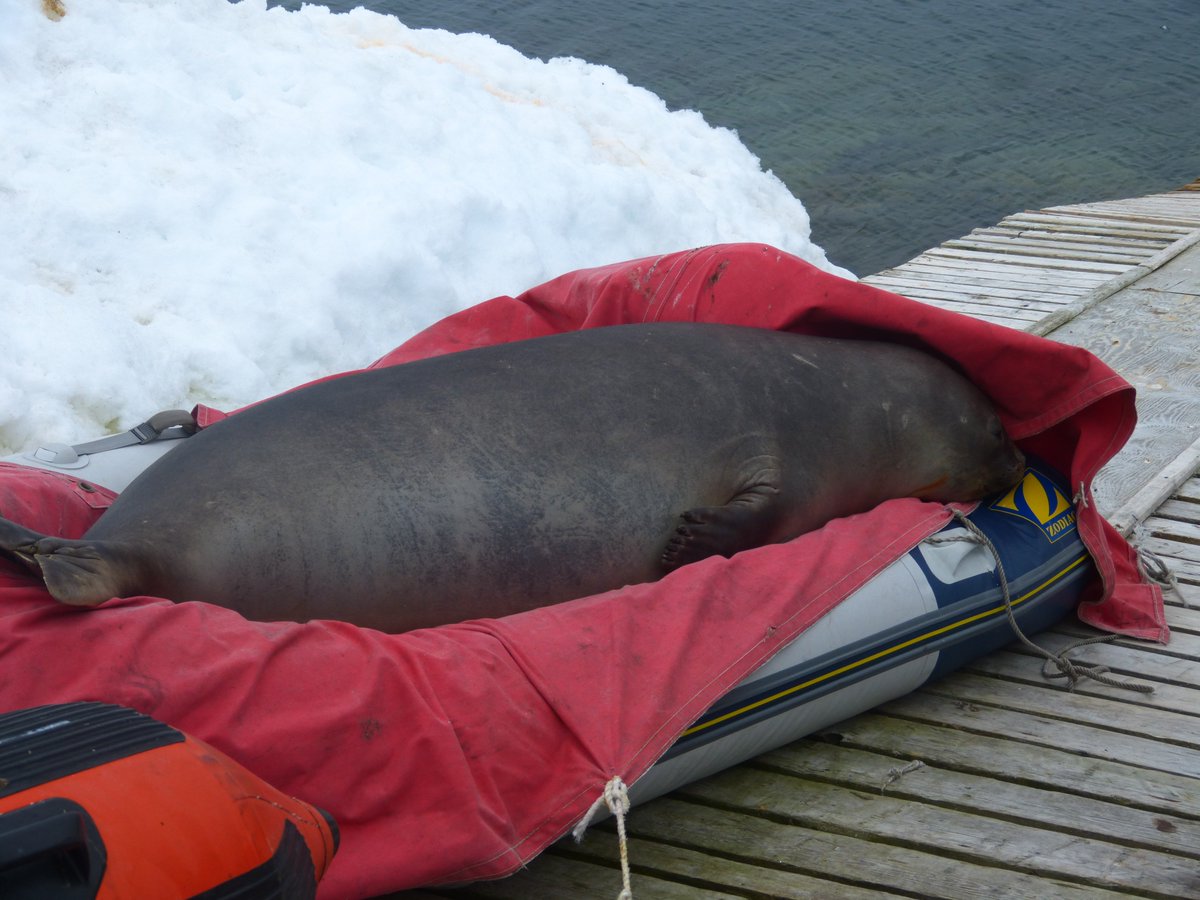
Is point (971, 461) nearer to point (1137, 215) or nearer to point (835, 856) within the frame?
point (835, 856)

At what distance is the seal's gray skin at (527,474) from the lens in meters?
2.56

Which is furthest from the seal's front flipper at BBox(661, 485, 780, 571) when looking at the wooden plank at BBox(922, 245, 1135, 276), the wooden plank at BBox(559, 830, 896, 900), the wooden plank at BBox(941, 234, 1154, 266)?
the wooden plank at BBox(941, 234, 1154, 266)

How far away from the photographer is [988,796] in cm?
273

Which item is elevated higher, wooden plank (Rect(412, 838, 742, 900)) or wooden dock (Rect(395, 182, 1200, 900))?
wooden plank (Rect(412, 838, 742, 900))

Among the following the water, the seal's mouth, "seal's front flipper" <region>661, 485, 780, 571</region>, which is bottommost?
the water

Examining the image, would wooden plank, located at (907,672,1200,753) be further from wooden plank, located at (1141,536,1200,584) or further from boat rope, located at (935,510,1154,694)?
wooden plank, located at (1141,536,1200,584)

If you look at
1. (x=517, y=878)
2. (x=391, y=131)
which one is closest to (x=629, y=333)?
(x=517, y=878)

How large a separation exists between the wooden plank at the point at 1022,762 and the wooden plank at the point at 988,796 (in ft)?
0.08

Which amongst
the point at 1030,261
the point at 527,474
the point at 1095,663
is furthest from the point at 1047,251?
the point at 527,474

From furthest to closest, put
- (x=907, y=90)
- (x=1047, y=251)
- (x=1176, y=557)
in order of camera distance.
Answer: (x=907, y=90), (x=1047, y=251), (x=1176, y=557)

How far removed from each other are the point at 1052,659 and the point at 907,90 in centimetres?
1090

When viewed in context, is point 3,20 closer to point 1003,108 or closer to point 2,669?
point 2,669

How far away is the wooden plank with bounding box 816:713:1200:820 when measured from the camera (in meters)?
2.74

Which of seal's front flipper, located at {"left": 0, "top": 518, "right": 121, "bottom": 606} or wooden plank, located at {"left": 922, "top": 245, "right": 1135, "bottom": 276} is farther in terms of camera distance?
wooden plank, located at {"left": 922, "top": 245, "right": 1135, "bottom": 276}
